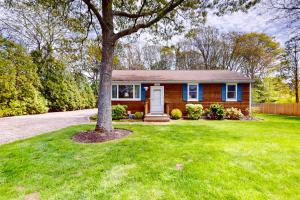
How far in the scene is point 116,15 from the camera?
791 cm

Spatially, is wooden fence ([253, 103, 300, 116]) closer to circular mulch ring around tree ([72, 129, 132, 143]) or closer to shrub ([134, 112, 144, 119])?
shrub ([134, 112, 144, 119])

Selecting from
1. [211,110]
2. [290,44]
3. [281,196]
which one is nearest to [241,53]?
[290,44]

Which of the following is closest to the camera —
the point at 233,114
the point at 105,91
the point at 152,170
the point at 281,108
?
the point at 152,170

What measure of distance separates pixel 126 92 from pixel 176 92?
12.3 ft

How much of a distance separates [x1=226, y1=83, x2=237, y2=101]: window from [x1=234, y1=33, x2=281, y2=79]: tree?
1446 centimetres

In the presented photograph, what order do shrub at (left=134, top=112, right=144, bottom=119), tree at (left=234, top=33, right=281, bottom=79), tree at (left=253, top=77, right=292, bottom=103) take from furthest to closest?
tree at (left=234, top=33, right=281, bottom=79), tree at (left=253, top=77, right=292, bottom=103), shrub at (left=134, top=112, right=144, bottom=119)

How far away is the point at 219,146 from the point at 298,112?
15.1m

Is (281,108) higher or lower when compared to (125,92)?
lower

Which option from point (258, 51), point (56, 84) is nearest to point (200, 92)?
point (56, 84)

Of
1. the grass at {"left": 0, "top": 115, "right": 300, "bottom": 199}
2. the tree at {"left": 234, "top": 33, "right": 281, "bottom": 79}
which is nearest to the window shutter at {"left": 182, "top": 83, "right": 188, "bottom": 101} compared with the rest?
the grass at {"left": 0, "top": 115, "right": 300, "bottom": 199}

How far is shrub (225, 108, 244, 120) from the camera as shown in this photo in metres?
12.5

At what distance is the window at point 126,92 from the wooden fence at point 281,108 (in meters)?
14.1

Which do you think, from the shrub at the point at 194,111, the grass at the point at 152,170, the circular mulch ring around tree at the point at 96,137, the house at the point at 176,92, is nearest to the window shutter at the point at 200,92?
the house at the point at 176,92

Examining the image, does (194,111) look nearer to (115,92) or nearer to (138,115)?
(138,115)
